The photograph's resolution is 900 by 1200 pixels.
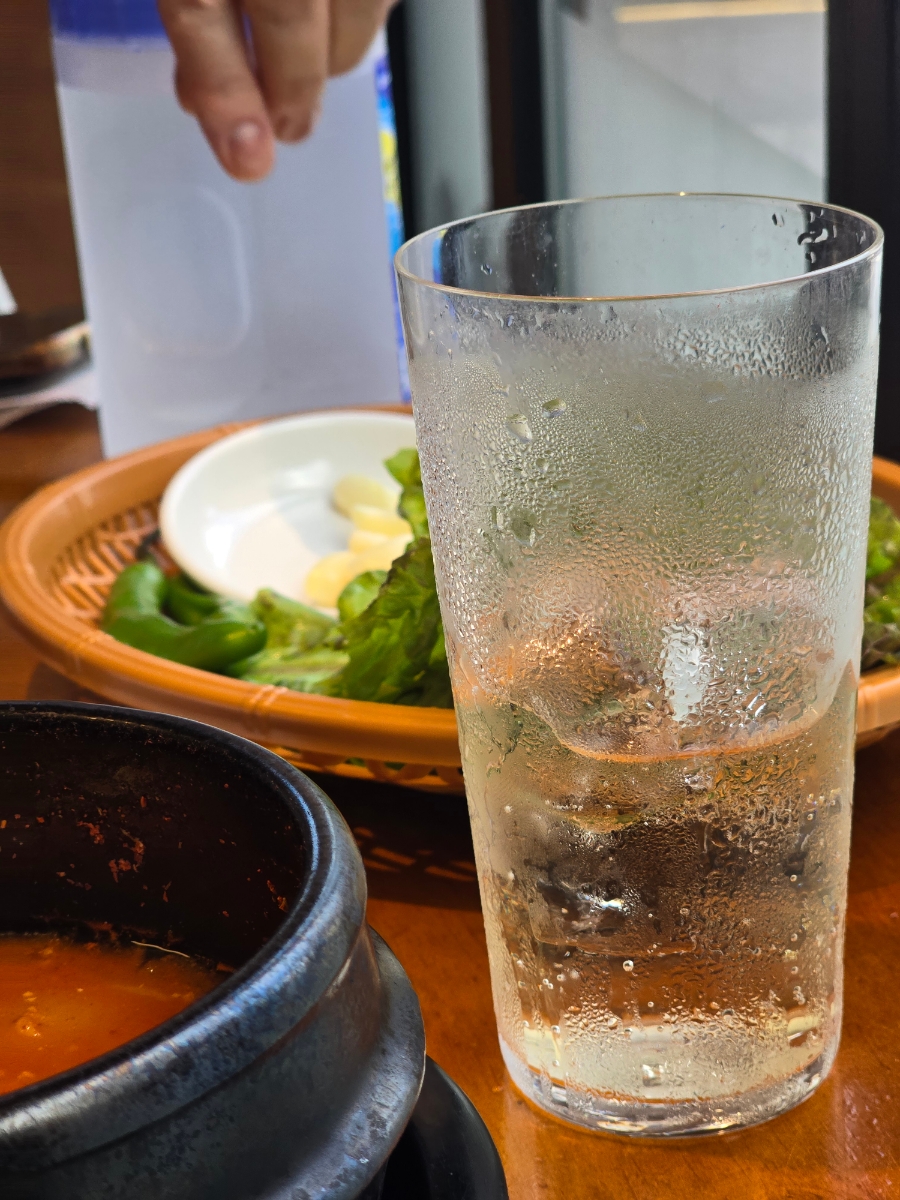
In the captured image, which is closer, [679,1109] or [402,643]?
[679,1109]

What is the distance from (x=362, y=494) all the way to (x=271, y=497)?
0.09m

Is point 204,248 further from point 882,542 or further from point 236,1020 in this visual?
point 236,1020

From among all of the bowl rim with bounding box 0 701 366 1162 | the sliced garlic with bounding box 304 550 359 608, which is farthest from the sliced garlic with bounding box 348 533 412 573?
the bowl rim with bounding box 0 701 366 1162

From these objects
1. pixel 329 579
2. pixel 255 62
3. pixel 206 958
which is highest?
pixel 255 62

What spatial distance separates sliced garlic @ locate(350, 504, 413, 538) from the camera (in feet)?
3.52

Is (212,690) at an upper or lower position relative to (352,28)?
lower

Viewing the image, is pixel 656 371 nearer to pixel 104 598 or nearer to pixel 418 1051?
pixel 418 1051

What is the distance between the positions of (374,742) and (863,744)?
0.80ft

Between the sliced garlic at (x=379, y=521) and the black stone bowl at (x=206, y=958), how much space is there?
2.23ft

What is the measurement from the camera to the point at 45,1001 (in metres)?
0.37

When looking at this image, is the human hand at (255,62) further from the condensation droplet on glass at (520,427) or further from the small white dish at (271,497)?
the condensation droplet on glass at (520,427)

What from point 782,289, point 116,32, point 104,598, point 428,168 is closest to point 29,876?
point 782,289

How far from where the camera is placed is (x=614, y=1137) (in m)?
0.46

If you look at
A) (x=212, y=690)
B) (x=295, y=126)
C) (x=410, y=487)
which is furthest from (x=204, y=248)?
(x=212, y=690)
